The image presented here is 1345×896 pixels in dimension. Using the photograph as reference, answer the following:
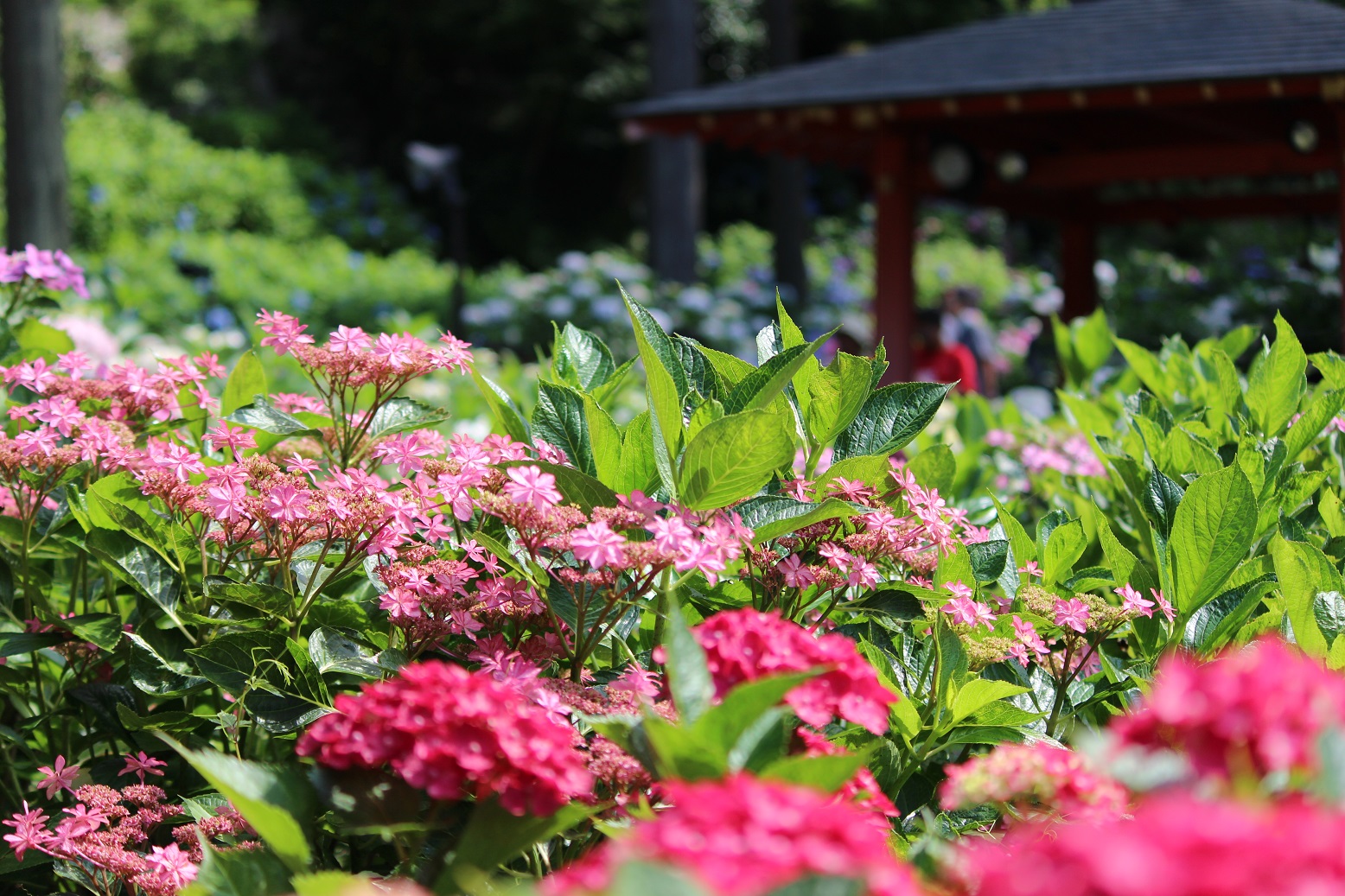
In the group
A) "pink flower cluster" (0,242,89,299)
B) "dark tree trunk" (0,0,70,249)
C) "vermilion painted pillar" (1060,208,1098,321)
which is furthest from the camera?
"vermilion painted pillar" (1060,208,1098,321)

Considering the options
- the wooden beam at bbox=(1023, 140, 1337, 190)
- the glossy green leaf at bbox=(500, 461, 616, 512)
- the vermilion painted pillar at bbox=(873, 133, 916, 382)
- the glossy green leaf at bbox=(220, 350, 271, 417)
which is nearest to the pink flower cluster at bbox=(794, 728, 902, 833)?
the glossy green leaf at bbox=(500, 461, 616, 512)

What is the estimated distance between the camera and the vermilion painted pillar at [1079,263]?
955 cm

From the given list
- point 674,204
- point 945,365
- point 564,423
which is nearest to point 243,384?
point 564,423

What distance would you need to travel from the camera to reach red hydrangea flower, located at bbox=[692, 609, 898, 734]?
0.99 metres

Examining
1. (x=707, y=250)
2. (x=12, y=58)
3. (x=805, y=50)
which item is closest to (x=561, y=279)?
(x=12, y=58)

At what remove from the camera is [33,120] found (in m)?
7.83

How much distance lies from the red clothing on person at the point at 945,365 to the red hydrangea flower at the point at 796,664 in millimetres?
5888

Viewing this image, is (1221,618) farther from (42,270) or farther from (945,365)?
(945,365)

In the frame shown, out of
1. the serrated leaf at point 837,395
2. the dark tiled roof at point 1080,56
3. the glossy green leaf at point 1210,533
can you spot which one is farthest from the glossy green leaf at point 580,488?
the dark tiled roof at point 1080,56

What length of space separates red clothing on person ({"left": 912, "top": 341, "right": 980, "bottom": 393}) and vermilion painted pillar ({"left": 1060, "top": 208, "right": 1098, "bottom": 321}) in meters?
2.33

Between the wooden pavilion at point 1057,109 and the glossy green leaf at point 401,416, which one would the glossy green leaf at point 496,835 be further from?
the wooden pavilion at point 1057,109

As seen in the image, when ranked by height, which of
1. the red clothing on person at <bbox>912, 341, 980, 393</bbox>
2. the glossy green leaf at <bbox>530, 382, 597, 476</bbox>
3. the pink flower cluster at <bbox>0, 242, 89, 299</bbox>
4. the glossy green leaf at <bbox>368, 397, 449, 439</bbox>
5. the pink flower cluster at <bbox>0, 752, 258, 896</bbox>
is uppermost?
the pink flower cluster at <bbox>0, 242, 89, 299</bbox>

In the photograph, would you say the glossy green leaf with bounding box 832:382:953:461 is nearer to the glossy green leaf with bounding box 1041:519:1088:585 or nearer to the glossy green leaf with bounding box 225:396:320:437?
the glossy green leaf with bounding box 1041:519:1088:585

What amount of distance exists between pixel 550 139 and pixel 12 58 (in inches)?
577
